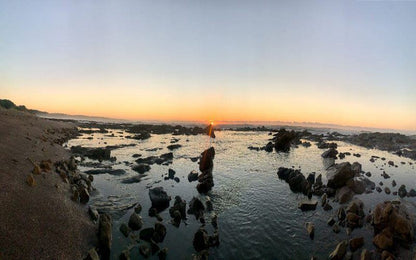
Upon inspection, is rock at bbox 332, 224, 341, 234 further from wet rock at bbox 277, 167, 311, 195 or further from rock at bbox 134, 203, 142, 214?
rock at bbox 134, 203, 142, 214

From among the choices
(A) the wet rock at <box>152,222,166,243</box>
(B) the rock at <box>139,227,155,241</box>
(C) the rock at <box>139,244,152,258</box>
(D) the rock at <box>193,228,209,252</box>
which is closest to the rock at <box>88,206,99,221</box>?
(B) the rock at <box>139,227,155,241</box>

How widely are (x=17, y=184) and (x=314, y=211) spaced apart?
2890 centimetres

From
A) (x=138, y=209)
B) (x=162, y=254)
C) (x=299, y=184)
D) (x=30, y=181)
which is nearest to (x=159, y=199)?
(x=138, y=209)

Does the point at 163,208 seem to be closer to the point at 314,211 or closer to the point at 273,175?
the point at 314,211

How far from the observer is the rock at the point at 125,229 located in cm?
1888

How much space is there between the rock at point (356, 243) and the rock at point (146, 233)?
53.5 feet

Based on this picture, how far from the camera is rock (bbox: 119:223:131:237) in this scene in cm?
1888

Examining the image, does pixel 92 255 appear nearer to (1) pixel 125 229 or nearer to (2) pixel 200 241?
(1) pixel 125 229

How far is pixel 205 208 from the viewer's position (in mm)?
25141

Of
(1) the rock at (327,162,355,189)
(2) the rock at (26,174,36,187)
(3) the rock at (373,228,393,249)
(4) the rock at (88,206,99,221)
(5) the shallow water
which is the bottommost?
(5) the shallow water

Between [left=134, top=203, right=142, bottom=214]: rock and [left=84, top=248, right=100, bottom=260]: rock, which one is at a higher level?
[left=84, top=248, right=100, bottom=260]: rock

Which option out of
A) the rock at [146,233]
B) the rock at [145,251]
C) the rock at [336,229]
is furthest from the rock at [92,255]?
the rock at [336,229]

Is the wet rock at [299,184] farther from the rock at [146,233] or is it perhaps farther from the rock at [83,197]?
the rock at [83,197]

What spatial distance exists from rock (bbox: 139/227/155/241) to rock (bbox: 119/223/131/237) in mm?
1156
